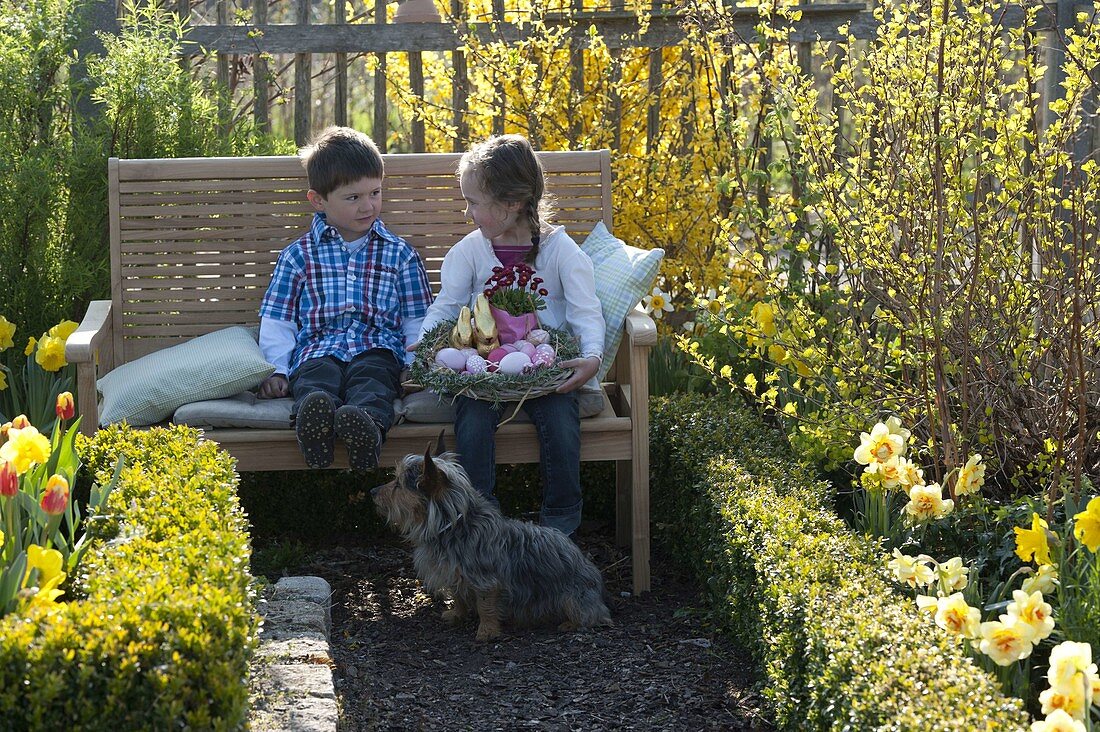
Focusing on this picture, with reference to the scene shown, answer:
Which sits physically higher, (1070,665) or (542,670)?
(1070,665)

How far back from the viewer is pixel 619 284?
160 inches

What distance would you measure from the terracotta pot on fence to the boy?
1.30 ft

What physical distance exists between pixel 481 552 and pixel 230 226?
1719 mm

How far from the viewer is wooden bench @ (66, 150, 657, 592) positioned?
4379mm

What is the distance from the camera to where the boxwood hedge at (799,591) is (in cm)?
228

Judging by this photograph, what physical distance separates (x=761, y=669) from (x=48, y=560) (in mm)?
1677

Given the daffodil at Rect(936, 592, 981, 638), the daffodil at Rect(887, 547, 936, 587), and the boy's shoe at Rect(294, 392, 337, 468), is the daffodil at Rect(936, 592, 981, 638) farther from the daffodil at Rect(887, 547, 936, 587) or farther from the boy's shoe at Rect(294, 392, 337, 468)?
the boy's shoe at Rect(294, 392, 337, 468)

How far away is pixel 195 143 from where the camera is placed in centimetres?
503

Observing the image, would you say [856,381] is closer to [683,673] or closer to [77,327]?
[683,673]

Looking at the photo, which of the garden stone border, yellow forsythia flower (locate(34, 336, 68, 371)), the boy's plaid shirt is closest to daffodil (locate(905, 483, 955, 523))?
the garden stone border

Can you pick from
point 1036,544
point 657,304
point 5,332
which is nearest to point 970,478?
point 1036,544

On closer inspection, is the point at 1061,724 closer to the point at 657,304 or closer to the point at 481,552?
the point at 481,552

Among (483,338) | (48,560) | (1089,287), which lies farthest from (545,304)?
(48,560)

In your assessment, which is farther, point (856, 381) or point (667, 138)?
point (667, 138)
